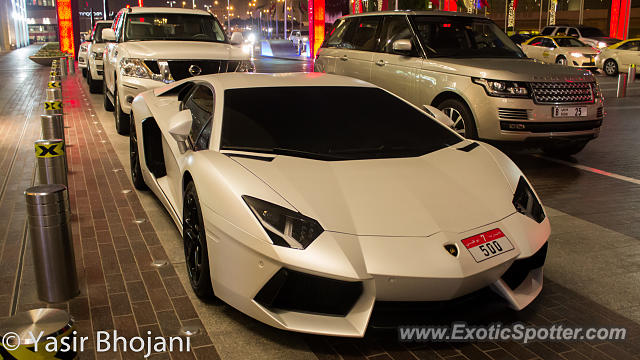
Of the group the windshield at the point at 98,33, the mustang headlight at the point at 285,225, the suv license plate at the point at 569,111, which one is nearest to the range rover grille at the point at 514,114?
the suv license plate at the point at 569,111

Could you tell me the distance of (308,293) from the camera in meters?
3.15

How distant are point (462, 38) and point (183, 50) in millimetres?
4382

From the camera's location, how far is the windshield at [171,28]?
10.8 metres

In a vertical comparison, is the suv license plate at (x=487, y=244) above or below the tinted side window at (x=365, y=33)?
below

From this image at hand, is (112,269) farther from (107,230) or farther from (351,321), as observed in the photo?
(351,321)

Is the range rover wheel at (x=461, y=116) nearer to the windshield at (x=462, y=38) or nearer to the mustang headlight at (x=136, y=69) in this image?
the windshield at (x=462, y=38)

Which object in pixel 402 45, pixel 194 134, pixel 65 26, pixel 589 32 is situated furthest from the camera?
pixel 65 26

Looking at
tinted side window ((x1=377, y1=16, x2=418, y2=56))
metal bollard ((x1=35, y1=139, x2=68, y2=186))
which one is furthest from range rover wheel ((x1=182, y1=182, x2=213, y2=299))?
tinted side window ((x1=377, y1=16, x2=418, y2=56))

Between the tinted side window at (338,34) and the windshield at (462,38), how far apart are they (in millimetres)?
1763

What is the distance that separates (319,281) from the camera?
10.1 feet

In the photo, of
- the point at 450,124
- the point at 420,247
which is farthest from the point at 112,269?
the point at 450,124

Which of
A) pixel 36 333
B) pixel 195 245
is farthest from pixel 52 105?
pixel 36 333

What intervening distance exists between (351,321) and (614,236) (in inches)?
127

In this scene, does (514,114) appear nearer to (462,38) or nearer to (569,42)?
(462,38)
